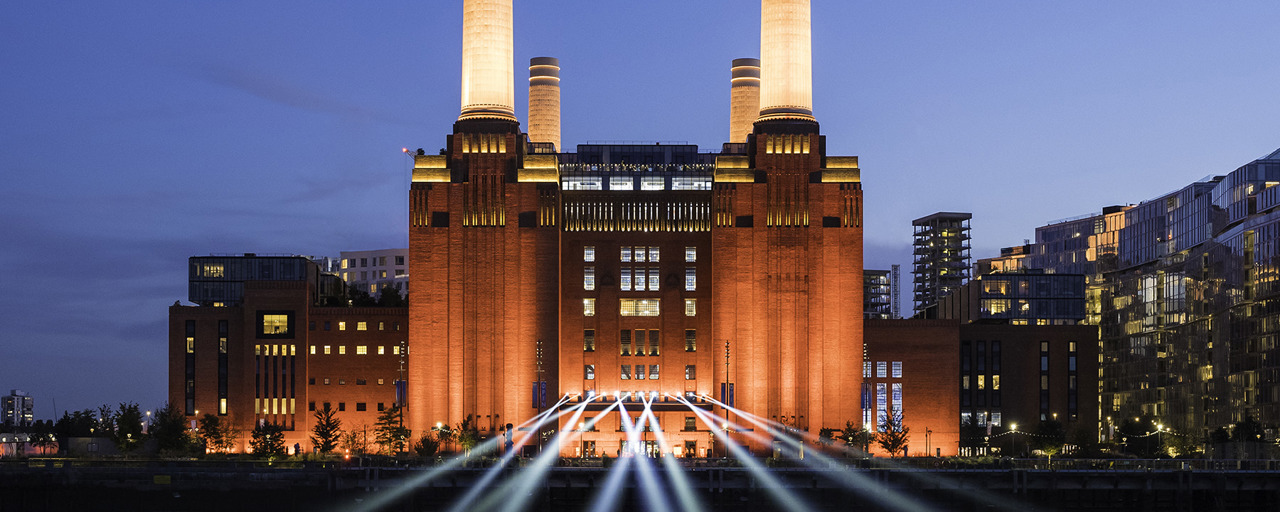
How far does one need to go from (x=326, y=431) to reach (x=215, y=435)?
13.8 metres

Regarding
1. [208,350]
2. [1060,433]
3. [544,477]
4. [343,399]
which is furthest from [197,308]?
[1060,433]

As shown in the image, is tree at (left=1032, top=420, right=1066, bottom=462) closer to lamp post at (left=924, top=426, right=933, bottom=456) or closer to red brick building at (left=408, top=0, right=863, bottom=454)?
lamp post at (left=924, top=426, right=933, bottom=456)

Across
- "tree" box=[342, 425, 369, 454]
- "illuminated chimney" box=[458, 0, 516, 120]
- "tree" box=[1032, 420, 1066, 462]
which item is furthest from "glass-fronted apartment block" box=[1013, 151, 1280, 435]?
"tree" box=[342, 425, 369, 454]

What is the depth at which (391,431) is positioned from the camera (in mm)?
159875

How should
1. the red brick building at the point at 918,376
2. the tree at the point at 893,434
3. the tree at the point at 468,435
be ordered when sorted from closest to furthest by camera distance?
the tree at the point at 468,435
the tree at the point at 893,434
the red brick building at the point at 918,376

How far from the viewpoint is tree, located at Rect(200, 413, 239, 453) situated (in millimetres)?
167750

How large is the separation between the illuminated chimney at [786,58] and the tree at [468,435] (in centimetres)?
4294

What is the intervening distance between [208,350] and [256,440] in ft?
49.2

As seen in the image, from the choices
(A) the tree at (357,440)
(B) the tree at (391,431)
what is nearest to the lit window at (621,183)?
(B) the tree at (391,431)

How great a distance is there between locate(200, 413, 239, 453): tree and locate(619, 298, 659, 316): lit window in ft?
130

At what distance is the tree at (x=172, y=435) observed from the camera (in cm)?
16225

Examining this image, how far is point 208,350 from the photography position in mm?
175375

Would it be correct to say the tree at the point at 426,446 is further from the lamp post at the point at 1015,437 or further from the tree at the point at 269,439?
the lamp post at the point at 1015,437

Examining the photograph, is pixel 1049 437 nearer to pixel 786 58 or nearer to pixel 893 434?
pixel 893 434
